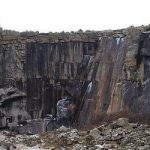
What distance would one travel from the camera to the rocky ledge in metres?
21.3

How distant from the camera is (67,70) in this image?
1364 inches

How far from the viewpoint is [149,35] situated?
27219 millimetres

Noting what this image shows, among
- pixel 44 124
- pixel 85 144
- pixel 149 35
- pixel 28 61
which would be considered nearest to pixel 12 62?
Result: pixel 28 61

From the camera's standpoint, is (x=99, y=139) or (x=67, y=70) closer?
(x=99, y=139)

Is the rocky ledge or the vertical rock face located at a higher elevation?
the vertical rock face

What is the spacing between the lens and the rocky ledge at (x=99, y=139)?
21.3 meters

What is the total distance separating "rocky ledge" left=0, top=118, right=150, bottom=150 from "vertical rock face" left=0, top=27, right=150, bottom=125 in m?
3.82

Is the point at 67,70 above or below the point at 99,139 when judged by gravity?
above

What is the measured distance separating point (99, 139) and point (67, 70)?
486 inches

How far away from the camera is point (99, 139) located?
75.1ft

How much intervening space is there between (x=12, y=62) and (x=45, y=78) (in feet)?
A: 9.58

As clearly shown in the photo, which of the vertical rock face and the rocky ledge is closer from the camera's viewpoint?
the rocky ledge

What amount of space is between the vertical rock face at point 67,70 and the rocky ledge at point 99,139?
150 inches

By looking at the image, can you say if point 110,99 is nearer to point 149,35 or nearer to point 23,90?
point 149,35
